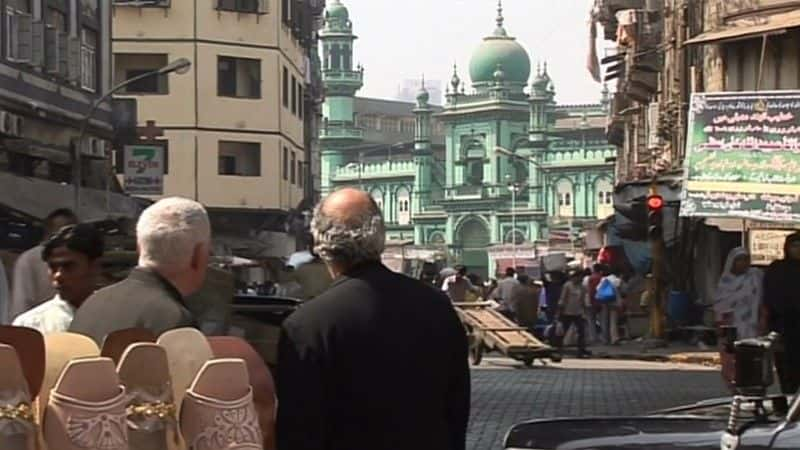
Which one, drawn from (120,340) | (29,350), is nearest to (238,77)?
(120,340)

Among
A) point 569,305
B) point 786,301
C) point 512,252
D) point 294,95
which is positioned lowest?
point 512,252

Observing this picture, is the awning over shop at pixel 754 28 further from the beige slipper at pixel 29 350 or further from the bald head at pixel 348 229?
the beige slipper at pixel 29 350

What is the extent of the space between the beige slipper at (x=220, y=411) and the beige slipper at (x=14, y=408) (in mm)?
484

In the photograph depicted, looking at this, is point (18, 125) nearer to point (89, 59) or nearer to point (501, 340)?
point (89, 59)

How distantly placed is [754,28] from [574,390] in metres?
9.78

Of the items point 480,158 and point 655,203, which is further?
point 480,158

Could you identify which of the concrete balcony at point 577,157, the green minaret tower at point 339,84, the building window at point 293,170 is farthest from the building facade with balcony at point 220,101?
the green minaret tower at point 339,84

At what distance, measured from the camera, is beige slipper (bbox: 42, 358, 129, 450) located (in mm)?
4285

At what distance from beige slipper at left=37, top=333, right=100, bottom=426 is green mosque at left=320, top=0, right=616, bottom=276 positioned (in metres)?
138

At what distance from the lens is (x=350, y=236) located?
5.02 meters

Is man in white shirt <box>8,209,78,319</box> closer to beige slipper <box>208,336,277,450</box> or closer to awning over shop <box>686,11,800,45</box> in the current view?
beige slipper <box>208,336,277,450</box>

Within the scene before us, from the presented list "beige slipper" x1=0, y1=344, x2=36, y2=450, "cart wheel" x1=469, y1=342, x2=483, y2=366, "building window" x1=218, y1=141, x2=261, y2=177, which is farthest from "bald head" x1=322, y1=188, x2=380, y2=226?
"building window" x1=218, y1=141, x2=261, y2=177

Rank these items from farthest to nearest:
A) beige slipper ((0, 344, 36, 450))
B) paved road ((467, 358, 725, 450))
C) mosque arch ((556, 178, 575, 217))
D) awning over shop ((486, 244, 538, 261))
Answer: mosque arch ((556, 178, 575, 217))
awning over shop ((486, 244, 538, 261))
paved road ((467, 358, 725, 450))
beige slipper ((0, 344, 36, 450))

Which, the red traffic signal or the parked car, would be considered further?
the red traffic signal
